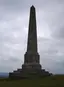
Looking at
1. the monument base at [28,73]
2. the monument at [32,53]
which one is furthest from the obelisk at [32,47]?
the monument base at [28,73]

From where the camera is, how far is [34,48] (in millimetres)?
39312

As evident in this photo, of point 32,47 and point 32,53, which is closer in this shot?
point 32,53

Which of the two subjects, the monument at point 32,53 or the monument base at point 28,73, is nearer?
the monument base at point 28,73

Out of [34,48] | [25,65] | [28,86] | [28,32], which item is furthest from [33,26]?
[28,86]

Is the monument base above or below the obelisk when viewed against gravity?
below

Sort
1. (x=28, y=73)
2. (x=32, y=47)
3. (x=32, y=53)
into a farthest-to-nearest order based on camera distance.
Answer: (x=32, y=47)
(x=32, y=53)
(x=28, y=73)

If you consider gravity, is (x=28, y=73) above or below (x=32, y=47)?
below

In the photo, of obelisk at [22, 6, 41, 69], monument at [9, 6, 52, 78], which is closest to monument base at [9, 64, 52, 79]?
monument at [9, 6, 52, 78]

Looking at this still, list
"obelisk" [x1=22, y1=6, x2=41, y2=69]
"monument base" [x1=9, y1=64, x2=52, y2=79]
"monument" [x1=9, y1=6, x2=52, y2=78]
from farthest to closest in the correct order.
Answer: "obelisk" [x1=22, y1=6, x2=41, y2=69]
"monument" [x1=9, y1=6, x2=52, y2=78]
"monument base" [x1=9, y1=64, x2=52, y2=79]

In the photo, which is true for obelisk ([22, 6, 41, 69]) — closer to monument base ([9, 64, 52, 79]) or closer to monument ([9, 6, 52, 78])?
monument ([9, 6, 52, 78])

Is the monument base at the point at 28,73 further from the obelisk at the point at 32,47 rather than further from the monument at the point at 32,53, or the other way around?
the obelisk at the point at 32,47

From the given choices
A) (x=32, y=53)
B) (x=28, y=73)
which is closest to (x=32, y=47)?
(x=32, y=53)

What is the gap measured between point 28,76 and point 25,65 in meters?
4.98

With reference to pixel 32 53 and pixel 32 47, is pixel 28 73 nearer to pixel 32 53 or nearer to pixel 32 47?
pixel 32 53
